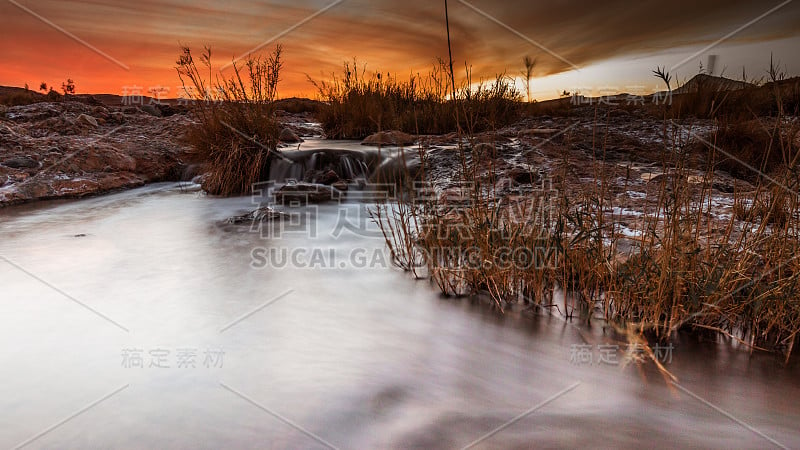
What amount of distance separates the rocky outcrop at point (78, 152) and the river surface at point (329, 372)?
3.36 meters

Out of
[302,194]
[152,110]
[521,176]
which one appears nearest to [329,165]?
[302,194]

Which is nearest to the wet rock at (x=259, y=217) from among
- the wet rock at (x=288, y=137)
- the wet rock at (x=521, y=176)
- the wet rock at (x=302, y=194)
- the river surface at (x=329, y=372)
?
the wet rock at (x=302, y=194)

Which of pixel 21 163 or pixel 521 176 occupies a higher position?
pixel 21 163

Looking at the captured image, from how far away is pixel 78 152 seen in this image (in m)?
7.06

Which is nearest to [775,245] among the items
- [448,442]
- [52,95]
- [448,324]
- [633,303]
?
[633,303]

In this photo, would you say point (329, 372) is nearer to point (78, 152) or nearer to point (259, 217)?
point (259, 217)

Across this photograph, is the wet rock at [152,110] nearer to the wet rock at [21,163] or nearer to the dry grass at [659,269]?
the wet rock at [21,163]

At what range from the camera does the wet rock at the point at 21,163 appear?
21.0ft

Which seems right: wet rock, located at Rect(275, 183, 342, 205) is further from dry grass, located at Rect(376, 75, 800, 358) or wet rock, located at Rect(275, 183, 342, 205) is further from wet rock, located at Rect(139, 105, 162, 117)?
wet rock, located at Rect(139, 105, 162, 117)

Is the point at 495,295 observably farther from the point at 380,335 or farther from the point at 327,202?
the point at 327,202

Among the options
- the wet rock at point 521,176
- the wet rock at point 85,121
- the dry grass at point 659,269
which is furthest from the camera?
the wet rock at point 85,121

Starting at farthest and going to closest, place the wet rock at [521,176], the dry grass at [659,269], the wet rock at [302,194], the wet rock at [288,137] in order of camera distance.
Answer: the wet rock at [288,137]
the wet rock at [302,194]
the wet rock at [521,176]
the dry grass at [659,269]

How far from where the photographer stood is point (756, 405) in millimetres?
1898

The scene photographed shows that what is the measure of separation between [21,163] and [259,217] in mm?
4012
